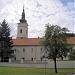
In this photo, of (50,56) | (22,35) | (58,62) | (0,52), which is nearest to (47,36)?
(50,56)

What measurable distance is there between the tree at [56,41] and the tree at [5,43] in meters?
34.3

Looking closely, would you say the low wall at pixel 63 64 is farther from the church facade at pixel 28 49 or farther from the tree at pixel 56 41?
the church facade at pixel 28 49

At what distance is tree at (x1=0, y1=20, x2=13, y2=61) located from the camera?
214 ft

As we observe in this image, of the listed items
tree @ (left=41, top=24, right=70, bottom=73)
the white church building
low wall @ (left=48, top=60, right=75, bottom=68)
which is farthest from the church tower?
tree @ (left=41, top=24, right=70, bottom=73)

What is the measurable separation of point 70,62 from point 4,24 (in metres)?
27.8

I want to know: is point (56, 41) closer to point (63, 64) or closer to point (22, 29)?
point (63, 64)

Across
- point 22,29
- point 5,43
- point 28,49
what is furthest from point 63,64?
point 22,29

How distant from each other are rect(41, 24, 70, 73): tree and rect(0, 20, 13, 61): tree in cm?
3433

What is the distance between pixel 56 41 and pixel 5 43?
36793 mm

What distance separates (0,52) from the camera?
6481 cm

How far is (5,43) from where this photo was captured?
6675 cm

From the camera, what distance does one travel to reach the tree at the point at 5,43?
6525cm

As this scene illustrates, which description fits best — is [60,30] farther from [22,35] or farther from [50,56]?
[22,35]

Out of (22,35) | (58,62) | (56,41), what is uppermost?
(22,35)
